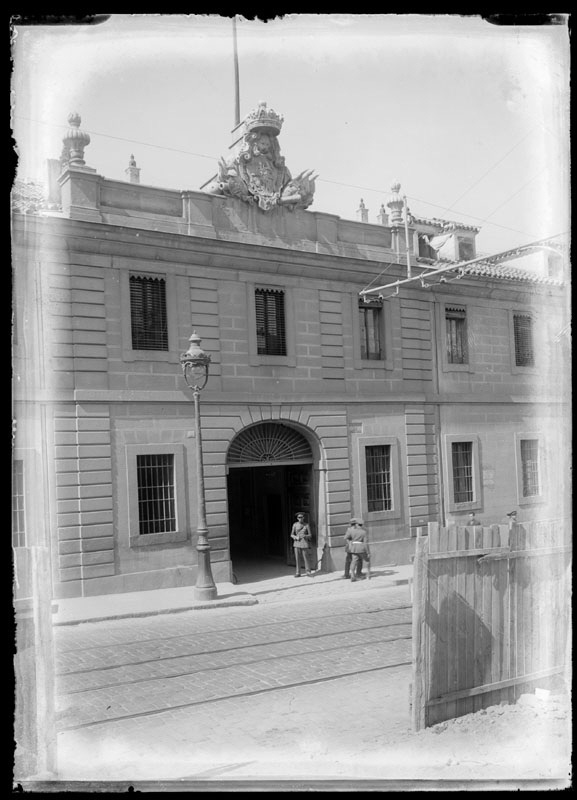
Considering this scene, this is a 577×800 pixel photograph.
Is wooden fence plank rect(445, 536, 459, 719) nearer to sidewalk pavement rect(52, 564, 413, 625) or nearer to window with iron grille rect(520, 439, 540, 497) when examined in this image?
window with iron grille rect(520, 439, 540, 497)

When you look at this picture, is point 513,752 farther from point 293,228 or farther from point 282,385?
point 293,228

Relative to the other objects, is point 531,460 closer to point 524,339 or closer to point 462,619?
point 524,339

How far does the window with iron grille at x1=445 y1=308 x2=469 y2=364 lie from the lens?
15.1 metres

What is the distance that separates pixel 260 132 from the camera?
1145cm

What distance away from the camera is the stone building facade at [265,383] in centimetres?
1273

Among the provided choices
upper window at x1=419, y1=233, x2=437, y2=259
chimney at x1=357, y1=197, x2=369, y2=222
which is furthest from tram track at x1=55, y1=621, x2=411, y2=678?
upper window at x1=419, y1=233, x2=437, y2=259

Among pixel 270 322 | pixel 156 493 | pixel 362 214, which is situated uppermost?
pixel 362 214

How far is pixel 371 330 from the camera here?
51.4 ft

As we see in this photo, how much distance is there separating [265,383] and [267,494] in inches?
110

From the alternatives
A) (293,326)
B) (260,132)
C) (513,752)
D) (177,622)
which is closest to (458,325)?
(293,326)

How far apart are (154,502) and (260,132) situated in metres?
7.34

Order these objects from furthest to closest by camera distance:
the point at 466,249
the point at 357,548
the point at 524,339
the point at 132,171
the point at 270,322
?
the point at 466,249
the point at 270,322
the point at 357,548
the point at 132,171
the point at 524,339

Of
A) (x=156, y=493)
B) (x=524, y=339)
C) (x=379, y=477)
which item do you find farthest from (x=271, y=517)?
(x=524, y=339)

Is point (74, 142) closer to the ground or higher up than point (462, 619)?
higher up
